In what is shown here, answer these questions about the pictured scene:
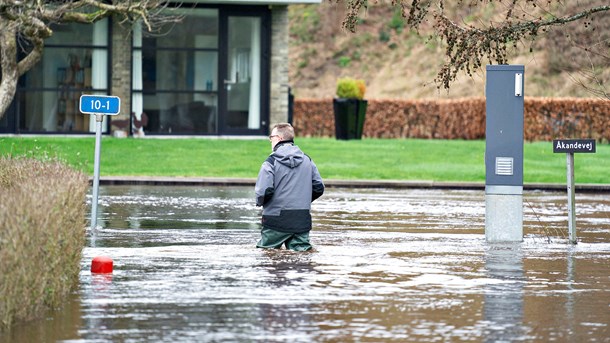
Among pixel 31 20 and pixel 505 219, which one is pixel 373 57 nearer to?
pixel 31 20

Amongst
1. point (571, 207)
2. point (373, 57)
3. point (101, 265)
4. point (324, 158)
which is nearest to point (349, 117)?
point (324, 158)

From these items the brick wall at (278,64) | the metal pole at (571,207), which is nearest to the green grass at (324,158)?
the brick wall at (278,64)

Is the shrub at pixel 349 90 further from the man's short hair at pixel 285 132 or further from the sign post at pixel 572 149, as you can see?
the man's short hair at pixel 285 132

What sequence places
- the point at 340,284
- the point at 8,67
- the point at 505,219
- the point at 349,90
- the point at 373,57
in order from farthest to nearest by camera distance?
A: 1. the point at 373,57
2. the point at 349,90
3. the point at 8,67
4. the point at 505,219
5. the point at 340,284

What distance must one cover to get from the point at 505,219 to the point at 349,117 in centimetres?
2346

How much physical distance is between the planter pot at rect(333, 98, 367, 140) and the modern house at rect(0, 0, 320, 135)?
1.53 meters

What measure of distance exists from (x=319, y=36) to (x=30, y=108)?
34.6 meters

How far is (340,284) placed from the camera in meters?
12.7

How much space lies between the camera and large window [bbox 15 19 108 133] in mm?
39062

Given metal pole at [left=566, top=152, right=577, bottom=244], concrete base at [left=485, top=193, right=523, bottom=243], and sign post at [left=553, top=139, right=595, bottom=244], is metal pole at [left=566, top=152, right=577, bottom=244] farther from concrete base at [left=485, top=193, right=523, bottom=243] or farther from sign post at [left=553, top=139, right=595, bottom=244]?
concrete base at [left=485, top=193, right=523, bottom=243]

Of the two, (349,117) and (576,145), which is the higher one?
(349,117)

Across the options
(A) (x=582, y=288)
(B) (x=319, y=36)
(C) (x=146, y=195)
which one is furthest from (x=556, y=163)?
(B) (x=319, y=36)

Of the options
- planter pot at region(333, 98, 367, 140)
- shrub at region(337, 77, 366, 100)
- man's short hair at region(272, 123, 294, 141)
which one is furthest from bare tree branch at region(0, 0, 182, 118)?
man's short hair at region(272, 123, 294, 141)

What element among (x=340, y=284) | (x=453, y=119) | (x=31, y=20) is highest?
(x=31, y=20)
